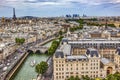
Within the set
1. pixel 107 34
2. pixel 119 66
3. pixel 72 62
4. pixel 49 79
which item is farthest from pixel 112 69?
pixel 107 34

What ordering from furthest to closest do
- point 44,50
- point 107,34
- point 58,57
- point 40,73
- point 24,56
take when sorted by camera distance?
1. point 107,34
2. point 44,50
3. point 24,56
4. point 40,73
5. point 58,57

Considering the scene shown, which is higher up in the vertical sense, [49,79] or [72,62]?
[72,62]

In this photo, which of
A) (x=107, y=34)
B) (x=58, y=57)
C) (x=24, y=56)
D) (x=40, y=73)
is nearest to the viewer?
(x=58, y=57)

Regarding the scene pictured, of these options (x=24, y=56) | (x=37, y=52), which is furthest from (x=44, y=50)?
(x=24, y=56)

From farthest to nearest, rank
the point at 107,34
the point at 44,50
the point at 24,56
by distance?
the point at 107,34
the point at 44,50
the point at 24,56

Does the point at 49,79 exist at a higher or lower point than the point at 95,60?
lower

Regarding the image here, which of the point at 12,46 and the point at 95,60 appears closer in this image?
the point at 95,60

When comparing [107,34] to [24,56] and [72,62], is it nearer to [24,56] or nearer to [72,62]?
[24,56]

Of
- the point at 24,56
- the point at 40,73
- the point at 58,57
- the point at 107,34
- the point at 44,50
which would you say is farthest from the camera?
the point at 107,34

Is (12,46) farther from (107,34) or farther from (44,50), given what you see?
(107,34)
